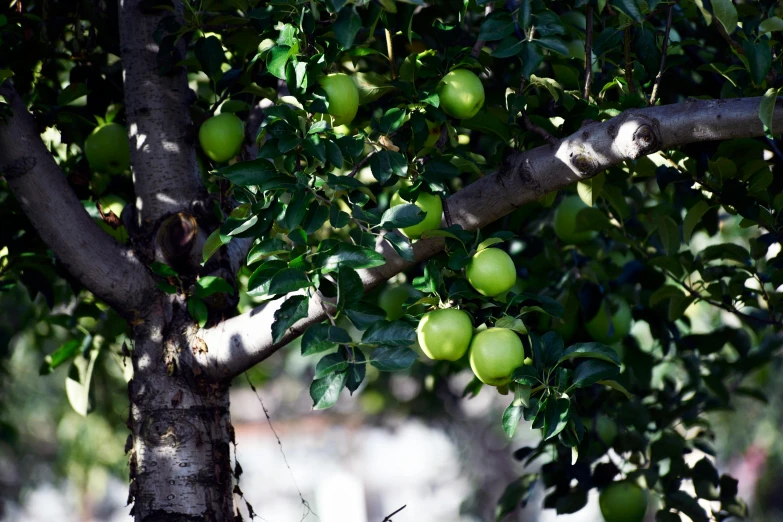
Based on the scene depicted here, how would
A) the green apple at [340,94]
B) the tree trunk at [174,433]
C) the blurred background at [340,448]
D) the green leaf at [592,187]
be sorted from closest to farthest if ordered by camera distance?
the green apple at [340,94], the tree trunk at [174,433], the green leaf at [592,187], the blurred background at [340,448]

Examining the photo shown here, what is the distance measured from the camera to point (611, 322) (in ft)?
6.33

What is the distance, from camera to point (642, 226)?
2.22 metres

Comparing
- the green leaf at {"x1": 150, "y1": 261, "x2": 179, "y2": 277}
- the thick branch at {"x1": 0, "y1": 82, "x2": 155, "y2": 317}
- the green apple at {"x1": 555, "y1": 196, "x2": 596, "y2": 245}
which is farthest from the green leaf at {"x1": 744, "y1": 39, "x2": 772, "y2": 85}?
the thick branch at {"x1": 0, "y1": 82, "x2": 155, "y2": 317}

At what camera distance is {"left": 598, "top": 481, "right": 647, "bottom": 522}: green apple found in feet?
6.47

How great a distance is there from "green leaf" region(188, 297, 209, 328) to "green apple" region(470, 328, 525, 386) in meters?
0.56

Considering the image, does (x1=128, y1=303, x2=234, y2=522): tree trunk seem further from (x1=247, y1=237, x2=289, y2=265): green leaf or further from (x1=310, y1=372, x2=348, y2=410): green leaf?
(x1=310, y1=372, x2=348, y2=410): green leaf

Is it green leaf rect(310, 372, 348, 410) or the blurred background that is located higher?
green leaf rect(310, 372, 348, 410)

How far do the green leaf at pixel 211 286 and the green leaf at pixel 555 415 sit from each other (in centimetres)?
64

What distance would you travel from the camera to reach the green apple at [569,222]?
199 centimetres

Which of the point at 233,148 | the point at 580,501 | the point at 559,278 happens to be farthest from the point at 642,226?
the point at 233,148

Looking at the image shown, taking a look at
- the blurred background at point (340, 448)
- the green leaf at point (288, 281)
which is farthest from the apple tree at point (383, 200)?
the blurred background at point (340, 448)

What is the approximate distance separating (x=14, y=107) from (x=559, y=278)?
1.31 metres

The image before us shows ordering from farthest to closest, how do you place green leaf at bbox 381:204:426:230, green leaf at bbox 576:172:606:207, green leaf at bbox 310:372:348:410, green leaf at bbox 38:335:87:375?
1. green leaf at bbox 38:335:87:375
2. green leaf at bbox 576:172:606:207
3. green leaf at bbox 381:204:426:230
4. green leaf at bbox 310:372:348:410

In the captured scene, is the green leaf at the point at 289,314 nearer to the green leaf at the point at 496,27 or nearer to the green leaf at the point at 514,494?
the green leaf at the point at 496,27
